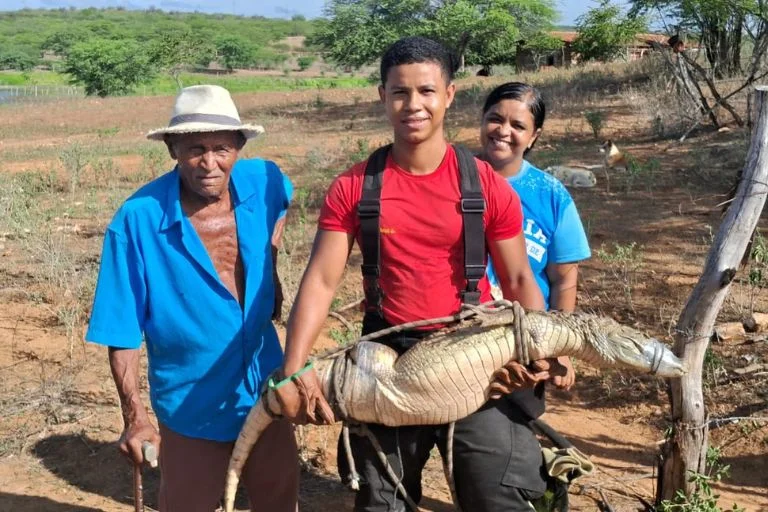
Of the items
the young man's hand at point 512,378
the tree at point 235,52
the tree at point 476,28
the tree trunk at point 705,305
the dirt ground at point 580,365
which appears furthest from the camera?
the tree at point 235,52

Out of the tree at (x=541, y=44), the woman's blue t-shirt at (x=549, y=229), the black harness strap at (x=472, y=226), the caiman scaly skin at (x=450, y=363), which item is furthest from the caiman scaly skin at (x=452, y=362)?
the tree at (x=541, y=44)

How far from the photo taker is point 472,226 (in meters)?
1.98

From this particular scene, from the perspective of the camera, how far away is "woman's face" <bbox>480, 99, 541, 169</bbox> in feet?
8.23

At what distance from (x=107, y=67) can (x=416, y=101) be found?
37.7 metres

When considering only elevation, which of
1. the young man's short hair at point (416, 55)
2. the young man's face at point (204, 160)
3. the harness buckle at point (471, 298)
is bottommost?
the harness buckle at point (471, 298)

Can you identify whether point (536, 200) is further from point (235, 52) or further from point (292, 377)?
point (235, 52)

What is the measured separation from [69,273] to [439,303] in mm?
4501

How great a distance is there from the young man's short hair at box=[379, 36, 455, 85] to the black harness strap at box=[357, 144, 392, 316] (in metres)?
0.23

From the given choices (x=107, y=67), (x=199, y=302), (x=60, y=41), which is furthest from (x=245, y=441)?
(x=60, y=41)

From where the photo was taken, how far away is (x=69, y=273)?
19.2ft

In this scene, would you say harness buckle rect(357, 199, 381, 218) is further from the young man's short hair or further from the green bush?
the green bush

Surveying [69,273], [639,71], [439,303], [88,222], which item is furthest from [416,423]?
[639,71]

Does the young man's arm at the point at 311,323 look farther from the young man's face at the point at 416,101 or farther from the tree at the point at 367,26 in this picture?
the tree at the point at 367,26

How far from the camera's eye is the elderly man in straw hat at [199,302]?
2150 mm
